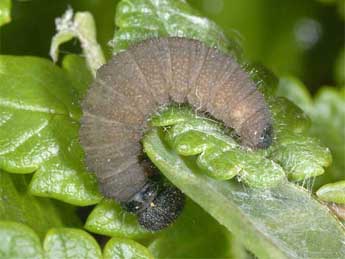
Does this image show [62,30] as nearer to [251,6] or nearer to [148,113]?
[148,113]

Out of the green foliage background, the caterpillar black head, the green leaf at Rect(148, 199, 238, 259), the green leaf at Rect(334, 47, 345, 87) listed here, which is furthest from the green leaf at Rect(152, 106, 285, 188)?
the green leaf at Rect(334, 47, 345, 87)

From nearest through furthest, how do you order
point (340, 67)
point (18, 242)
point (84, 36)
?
1. point (18, 242)
2. point (84, 36)
3. point (340, 67)

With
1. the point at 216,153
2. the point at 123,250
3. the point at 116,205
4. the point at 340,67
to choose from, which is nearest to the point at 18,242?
the point at 123,250

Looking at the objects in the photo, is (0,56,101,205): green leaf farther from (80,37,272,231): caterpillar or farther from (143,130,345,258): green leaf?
(143,130,345,258): green leaf

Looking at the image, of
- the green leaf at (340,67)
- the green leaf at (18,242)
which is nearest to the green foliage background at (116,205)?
the green leaf at (18,242)

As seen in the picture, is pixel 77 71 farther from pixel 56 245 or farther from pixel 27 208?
pixel 56 245

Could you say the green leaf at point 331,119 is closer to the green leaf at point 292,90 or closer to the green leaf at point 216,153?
the green leaf at point 292,90

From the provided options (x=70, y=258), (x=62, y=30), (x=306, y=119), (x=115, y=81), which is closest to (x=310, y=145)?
(x=306, y=119)

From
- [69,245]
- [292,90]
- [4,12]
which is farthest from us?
[292,90]
